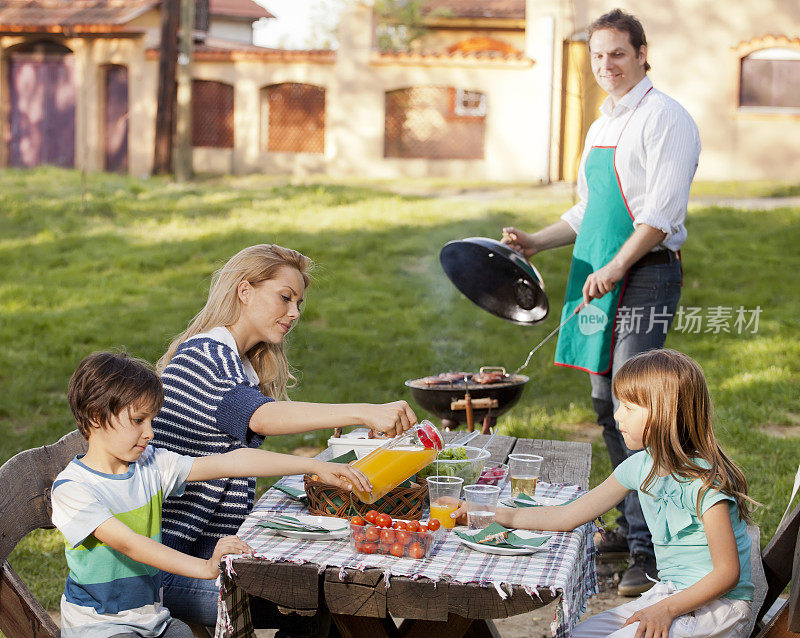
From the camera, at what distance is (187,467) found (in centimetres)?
289

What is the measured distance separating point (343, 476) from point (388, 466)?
0.13 metres

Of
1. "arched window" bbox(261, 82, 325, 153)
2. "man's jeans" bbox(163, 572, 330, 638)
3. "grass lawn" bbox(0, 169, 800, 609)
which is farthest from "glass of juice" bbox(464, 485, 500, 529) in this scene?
"arched window" bbox(261, 82, 325, 153)

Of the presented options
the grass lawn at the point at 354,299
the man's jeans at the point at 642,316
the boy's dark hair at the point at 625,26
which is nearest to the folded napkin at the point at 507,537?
the man's jeans at the point at 642,316

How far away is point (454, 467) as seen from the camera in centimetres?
294

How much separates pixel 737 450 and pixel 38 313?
644 centimetres

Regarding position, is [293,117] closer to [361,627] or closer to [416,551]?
[361,627]

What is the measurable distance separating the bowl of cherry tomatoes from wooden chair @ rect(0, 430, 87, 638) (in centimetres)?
86

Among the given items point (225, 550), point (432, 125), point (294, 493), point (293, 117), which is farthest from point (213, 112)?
point (225, 550)

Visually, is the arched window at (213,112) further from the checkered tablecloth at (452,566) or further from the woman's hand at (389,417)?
the checkered tablecloth at (452,566)

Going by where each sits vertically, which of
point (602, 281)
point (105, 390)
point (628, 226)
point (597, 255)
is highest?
point (628, 226)

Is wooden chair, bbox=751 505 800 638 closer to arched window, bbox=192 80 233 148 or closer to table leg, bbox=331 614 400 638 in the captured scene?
table leg, bbox=331 614 400 638

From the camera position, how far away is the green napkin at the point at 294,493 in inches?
117

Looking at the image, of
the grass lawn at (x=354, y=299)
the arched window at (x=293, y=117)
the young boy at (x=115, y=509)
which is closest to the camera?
the young boy at (x=115, y=509)

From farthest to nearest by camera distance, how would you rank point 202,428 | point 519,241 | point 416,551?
1. point 519,241
2. point 202,428
3. point 416,551
